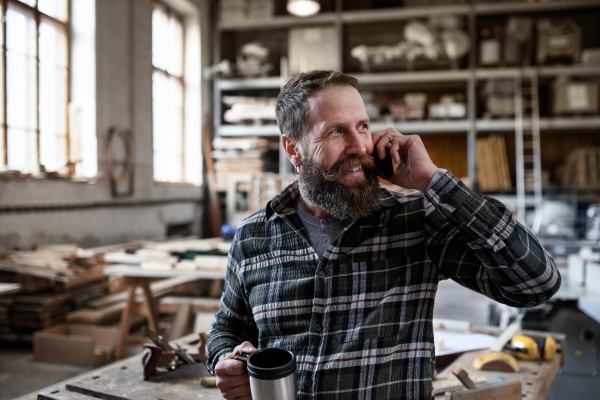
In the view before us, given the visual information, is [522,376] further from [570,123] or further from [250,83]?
[250,83]

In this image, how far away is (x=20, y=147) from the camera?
516 centimetres

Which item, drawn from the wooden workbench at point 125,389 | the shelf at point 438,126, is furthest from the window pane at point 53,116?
the shelf at point 438,126

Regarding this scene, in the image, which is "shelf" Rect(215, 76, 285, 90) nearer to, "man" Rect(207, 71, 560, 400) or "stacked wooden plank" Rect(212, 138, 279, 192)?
"stacked wooden plank" Rect(212, 138, 279, 192)

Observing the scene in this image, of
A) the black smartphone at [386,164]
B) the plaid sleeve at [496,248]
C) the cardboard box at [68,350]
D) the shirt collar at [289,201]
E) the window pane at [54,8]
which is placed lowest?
the cardboard box at [68,350]

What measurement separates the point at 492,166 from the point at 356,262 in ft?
25.1

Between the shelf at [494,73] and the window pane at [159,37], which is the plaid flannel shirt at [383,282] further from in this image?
the shelf at [494,73]

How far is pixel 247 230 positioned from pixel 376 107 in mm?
7006

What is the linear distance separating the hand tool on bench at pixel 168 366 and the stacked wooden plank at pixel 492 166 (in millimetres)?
7374

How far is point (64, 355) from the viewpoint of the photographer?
4.18 meters

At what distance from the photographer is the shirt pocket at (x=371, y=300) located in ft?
4.47

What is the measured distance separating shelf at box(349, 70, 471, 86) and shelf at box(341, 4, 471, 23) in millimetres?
1027

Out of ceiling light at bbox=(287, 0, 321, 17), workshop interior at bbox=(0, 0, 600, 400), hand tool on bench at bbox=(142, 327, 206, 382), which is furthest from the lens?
ceiling light at bbox=(287, 0, 321, 17)

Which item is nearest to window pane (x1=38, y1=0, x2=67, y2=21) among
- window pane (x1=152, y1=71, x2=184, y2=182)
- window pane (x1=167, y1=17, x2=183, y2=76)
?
window pane (x1=152, y1=71, x2=184, y2=182)

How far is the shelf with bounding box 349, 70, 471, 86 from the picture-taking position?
26.7 ft
